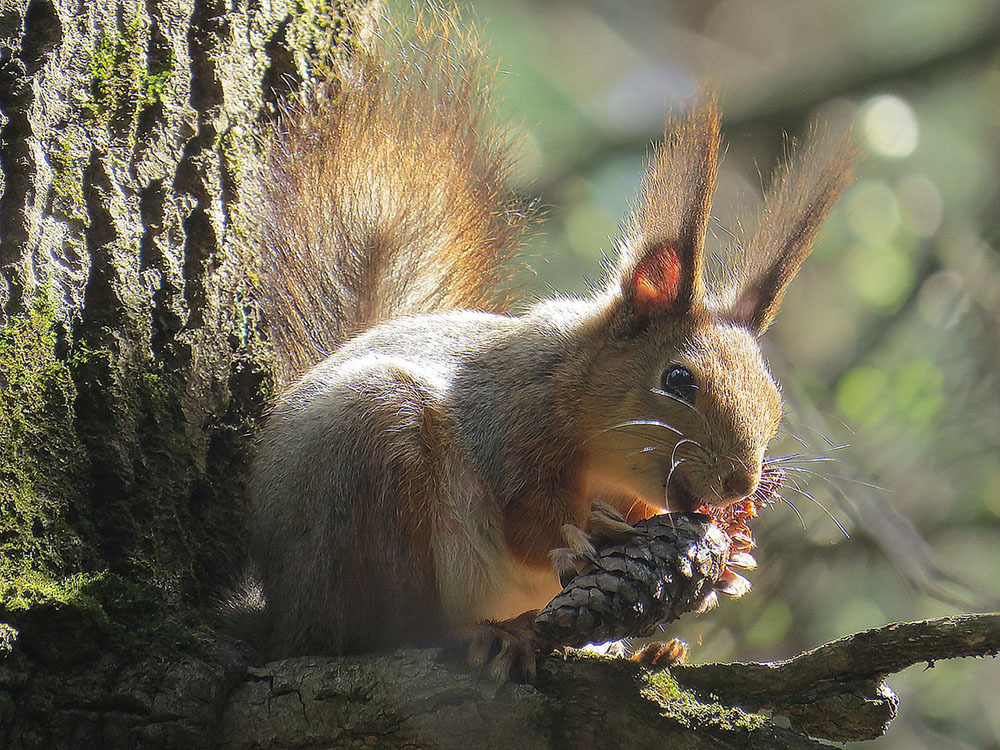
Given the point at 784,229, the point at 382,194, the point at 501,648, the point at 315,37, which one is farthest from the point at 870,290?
the point at 501,648

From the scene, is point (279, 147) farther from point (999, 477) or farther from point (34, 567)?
point (999, 477)

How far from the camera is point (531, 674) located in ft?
4.69

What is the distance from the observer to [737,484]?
1733 mm

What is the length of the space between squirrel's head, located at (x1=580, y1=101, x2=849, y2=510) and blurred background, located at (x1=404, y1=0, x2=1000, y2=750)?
0.14 meters

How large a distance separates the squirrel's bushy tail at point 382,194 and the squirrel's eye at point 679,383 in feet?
2.13

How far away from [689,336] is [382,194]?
0.73 metres

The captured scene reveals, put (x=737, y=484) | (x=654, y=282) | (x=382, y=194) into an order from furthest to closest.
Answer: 1. (x=382, y=194)
2. (x=654, y=282)
3. (x=737, y=484)

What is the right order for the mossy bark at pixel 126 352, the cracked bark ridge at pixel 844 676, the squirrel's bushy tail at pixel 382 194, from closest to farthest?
1. the cracked bark ridge at pixel 844 676
2. the mossy bark at pixel 126 352
3. the squirrel's bushy tail at pixel 382 194

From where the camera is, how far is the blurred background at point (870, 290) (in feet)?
9.16

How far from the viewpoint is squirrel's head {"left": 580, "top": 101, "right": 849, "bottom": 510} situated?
1.77 m

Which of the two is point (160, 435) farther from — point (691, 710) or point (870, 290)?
point (870, 290)

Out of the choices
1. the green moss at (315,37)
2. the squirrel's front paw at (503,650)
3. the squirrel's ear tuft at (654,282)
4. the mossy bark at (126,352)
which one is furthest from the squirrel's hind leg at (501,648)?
the green moss at (315,37)

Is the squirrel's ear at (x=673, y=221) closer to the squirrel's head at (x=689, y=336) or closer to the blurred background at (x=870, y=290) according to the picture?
the squirrel's head at (x=689, y=336)

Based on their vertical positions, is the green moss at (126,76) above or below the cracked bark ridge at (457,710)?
above
